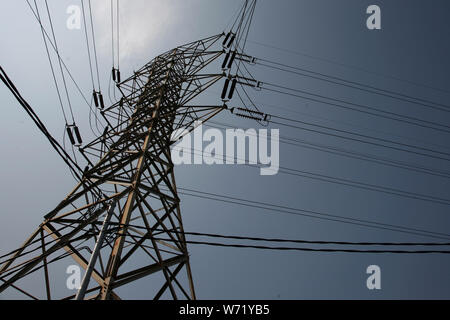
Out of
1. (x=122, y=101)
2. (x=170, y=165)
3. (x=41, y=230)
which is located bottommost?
(x=41, y=230)

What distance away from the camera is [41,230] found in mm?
5332

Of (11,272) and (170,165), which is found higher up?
(170,165)
